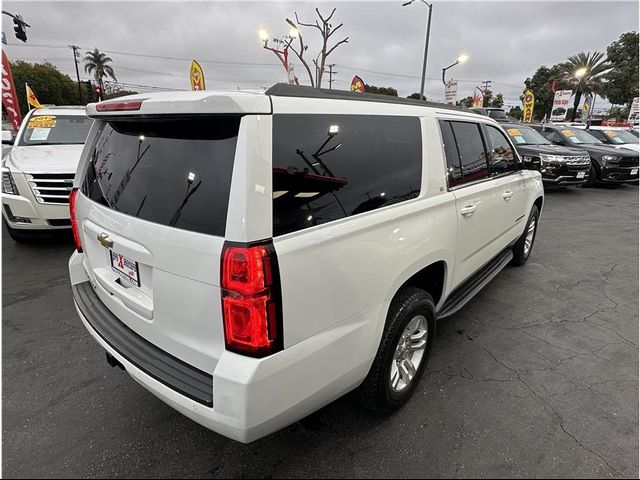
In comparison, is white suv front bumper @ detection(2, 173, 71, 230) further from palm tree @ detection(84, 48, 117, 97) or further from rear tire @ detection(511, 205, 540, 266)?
palm tree @ detection(84, 48, 117, 97)

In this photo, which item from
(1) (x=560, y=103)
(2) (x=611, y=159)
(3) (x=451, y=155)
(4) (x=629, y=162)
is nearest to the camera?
(3) (x=451, y=155)

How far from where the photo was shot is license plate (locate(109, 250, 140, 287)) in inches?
73.4

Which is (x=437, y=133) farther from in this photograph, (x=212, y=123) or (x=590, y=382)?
(x=590, y=382)

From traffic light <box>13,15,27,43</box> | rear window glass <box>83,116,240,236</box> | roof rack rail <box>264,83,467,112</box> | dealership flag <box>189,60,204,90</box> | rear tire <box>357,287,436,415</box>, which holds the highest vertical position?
traffic light <box>13,15,27,43</box>

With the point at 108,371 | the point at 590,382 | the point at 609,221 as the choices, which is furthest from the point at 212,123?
the point at 609,221

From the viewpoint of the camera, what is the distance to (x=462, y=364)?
113 inches

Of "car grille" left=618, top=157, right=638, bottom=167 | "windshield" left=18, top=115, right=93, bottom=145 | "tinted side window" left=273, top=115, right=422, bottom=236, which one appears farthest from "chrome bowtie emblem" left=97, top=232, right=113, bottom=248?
"car grille" left=618, top=157, right=638, bottom=167

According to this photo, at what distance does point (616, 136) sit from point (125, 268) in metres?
18.0

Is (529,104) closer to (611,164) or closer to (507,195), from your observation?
(611,164)

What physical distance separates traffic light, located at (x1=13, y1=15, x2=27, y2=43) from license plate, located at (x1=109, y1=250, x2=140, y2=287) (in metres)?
20.1

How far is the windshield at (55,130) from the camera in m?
5.89

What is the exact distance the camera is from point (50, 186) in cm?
470

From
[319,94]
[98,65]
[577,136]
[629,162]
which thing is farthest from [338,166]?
[98,65]

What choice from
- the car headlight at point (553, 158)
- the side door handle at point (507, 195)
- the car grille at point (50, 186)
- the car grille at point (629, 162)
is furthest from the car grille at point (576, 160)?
the car grille at point (50, 186)
